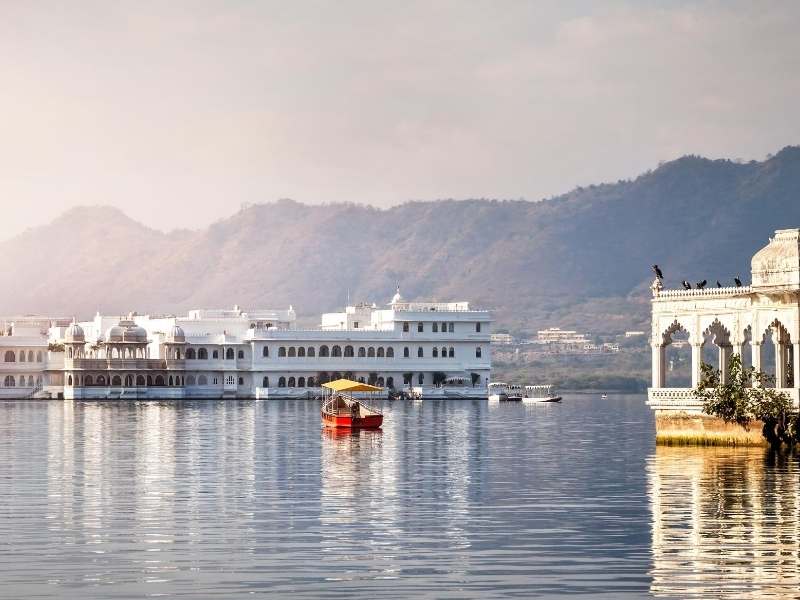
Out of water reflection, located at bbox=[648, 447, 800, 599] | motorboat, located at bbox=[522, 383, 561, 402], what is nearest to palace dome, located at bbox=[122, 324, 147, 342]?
motorboat, located at bbox=[522, 383, 561, 402]

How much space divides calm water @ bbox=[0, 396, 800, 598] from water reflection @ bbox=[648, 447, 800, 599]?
0.06 meters

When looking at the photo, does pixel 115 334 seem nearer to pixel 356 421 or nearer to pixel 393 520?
pixel 356 421

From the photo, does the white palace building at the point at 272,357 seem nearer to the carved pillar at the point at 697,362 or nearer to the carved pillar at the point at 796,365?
the carved pillar at the point at 697,362

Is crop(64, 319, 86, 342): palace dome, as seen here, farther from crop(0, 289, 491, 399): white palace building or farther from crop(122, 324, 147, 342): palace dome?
crop(122, 324, 147, 342): palace dome

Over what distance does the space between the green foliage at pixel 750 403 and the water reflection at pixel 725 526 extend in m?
2.96

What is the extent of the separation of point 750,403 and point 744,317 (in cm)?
333

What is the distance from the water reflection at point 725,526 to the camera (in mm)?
22859

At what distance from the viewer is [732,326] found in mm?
52469

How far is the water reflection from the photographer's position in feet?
75.0

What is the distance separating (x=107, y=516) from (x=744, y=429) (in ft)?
83.3

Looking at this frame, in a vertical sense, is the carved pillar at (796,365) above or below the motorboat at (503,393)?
above

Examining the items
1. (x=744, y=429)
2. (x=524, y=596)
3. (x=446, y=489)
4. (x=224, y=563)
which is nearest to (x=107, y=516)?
(x=224, y=563)

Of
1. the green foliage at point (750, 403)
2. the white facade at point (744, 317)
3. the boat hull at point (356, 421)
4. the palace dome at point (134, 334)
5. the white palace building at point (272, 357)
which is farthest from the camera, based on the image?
the white palace building at point (272, 357)

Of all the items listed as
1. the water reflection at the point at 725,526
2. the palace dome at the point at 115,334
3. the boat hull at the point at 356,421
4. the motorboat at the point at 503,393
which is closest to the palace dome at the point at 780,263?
the water reflection at the point at 725,526
